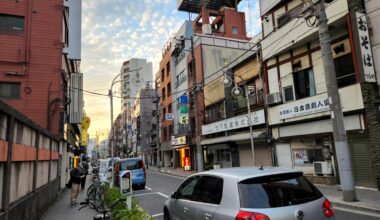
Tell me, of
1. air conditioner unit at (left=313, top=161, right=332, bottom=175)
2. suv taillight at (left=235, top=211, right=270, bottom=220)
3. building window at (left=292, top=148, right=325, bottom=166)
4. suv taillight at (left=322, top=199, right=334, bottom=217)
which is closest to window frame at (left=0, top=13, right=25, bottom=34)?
building window at (left=292, top=148, right=325, bottom=166)

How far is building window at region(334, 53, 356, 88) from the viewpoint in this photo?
1538cm

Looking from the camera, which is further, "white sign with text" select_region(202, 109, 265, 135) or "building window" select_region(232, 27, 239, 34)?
"building window" select_region(232, 27, 239, 34)

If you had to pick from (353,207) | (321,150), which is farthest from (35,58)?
(353,207)

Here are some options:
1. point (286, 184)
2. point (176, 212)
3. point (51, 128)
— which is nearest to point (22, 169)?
point (176, 212)

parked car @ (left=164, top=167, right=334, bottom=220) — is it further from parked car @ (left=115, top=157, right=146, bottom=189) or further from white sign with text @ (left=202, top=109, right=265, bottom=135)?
white sign with text @ (left=202, top=109, right=265, bottom=135)

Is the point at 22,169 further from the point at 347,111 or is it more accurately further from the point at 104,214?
the point at 347,111

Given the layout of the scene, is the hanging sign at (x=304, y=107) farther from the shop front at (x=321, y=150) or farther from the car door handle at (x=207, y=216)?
the car door handle at (x=207, y=216)

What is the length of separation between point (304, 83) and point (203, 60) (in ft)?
59.9

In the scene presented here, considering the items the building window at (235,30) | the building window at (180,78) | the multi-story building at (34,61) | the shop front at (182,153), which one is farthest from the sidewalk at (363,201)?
the building window at (235,30)

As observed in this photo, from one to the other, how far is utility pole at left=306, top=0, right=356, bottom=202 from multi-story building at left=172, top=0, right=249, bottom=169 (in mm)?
14910

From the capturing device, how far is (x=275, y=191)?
14.9ft

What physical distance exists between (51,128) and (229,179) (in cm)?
1877

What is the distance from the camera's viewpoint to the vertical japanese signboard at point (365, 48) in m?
14.0

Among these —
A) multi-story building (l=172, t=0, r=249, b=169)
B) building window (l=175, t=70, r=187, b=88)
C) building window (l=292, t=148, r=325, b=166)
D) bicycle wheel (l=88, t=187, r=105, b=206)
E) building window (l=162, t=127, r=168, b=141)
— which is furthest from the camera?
building window (l=162, t=127, r=168, b=141)
